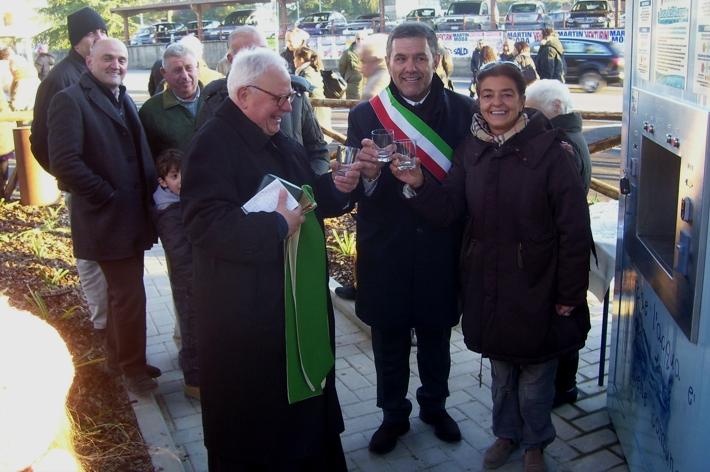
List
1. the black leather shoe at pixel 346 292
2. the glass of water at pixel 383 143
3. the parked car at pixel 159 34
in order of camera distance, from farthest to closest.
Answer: the parked car at pixel 159 34
the black leather shoe at pixel 346 292
the glass of water at pixel 383 143

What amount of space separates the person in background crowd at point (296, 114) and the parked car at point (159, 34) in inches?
1589

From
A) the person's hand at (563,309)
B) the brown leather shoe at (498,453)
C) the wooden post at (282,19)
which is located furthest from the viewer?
the wooden post at (282,19)

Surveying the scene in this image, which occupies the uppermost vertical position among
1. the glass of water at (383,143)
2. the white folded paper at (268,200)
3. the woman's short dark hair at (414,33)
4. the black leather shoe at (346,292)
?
the woman's short dark hair at (414,33)

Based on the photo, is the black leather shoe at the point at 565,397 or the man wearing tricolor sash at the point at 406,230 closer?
the man wearing tricolor sash at the point at 406,230

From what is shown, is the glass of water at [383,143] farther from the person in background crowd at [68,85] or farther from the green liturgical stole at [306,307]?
the person in background crowd at [68,85]

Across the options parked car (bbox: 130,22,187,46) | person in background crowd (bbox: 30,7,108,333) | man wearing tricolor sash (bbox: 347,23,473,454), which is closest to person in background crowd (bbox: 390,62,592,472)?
man wearing tricolor sash (bbox: 347,23,473,454)

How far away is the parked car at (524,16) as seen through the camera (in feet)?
113

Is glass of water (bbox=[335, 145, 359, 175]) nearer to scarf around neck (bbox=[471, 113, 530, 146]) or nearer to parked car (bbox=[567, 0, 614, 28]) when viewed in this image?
scarf around neck (bbox=[471, 113, 530, 146])

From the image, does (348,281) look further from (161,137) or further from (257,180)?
(257,180)

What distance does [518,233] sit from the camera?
312cm

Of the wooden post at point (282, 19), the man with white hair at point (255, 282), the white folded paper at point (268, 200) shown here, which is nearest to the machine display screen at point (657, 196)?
the man with white hair at point (255, 282)

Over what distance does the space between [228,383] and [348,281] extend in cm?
327

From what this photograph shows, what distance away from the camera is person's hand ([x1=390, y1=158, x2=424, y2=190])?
10.3 ft

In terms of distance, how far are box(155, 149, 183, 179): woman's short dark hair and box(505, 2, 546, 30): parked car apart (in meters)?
31.4
